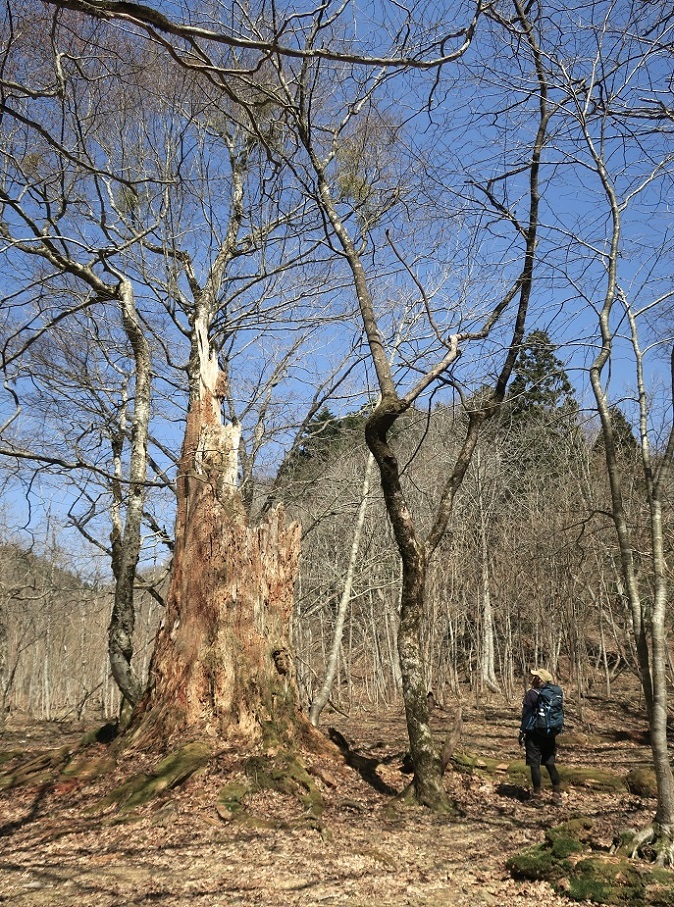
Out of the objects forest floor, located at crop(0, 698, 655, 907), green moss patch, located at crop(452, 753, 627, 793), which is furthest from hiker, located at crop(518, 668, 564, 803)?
green moss patch, located at crop(452, 753, 627, 793)

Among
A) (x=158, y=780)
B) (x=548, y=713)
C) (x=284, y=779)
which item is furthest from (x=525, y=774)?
(x=158, y=780)

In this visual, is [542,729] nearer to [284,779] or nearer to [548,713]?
[548,713]

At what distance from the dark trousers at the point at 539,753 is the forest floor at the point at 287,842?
0.23 meters

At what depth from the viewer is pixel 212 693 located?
6.97 m

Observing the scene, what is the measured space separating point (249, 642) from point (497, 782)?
336 centimetres

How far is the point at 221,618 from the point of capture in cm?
724

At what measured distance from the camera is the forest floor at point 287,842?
13.4 feet

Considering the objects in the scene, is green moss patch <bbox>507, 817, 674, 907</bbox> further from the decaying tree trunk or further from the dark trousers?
the decaying tree trunk

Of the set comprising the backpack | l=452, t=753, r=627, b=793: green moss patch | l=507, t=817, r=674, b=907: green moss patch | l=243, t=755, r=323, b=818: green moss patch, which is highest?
the backpack

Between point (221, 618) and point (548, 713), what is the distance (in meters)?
3.87

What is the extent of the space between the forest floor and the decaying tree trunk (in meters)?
0.54

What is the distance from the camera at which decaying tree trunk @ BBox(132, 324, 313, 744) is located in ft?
22.9

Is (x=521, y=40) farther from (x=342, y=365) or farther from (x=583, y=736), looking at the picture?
(x=583, y=736)

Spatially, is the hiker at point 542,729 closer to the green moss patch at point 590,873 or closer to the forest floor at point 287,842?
the forest floor at point 287,842
